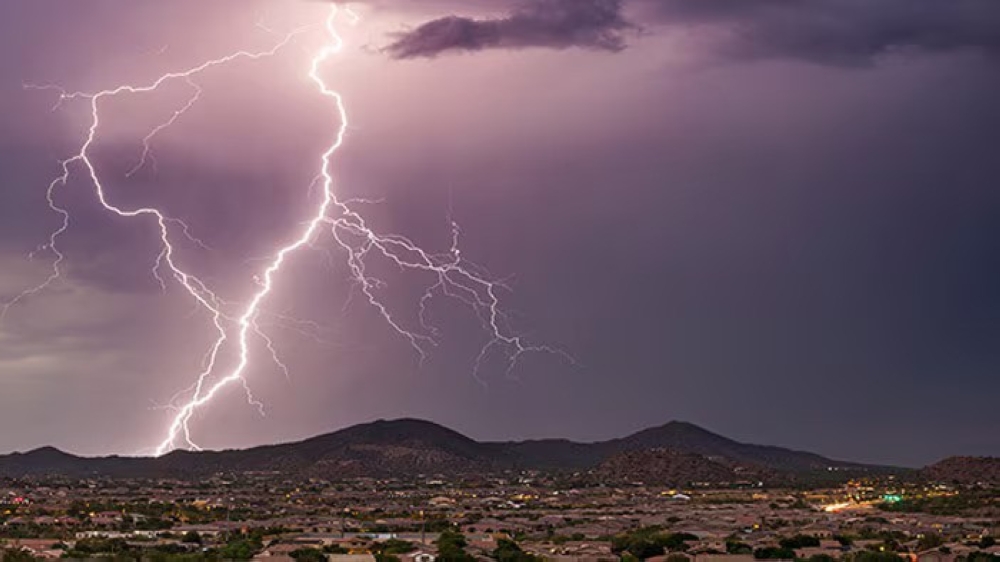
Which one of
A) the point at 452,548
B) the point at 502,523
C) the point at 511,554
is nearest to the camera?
the point at 511,554

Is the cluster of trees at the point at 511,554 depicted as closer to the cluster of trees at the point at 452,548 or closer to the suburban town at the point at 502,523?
the suburban town at the point at 502,523

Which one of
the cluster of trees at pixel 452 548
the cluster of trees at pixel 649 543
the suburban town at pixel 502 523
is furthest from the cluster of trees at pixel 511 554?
the cluster of trees at pixel 649 543

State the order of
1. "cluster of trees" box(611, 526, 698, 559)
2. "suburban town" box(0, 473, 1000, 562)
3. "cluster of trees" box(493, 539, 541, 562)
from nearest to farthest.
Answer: "cluster of trees" box(493, 539, 541, 562)
"suburban town" box(0, 473, 1000, 562)
"cluster of trees" box(611, 526, 698, 559)

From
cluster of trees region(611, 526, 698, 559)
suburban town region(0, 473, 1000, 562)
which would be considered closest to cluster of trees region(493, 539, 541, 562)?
suburban town region(0, 473, 1000, 562)

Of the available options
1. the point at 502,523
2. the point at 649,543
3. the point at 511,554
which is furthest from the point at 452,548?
the point at 502,523

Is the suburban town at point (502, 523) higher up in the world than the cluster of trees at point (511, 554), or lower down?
higher up

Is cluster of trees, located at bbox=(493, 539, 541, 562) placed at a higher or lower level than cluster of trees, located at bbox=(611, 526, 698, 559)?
lower

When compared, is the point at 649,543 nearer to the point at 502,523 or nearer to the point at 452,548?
the point at 452,548

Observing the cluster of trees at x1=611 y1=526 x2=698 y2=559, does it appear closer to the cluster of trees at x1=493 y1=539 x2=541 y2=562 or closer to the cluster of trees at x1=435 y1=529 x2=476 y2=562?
the cluster of trees at x1=493 y1=539 x2=541 y2=562

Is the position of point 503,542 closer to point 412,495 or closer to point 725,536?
point 725,536
